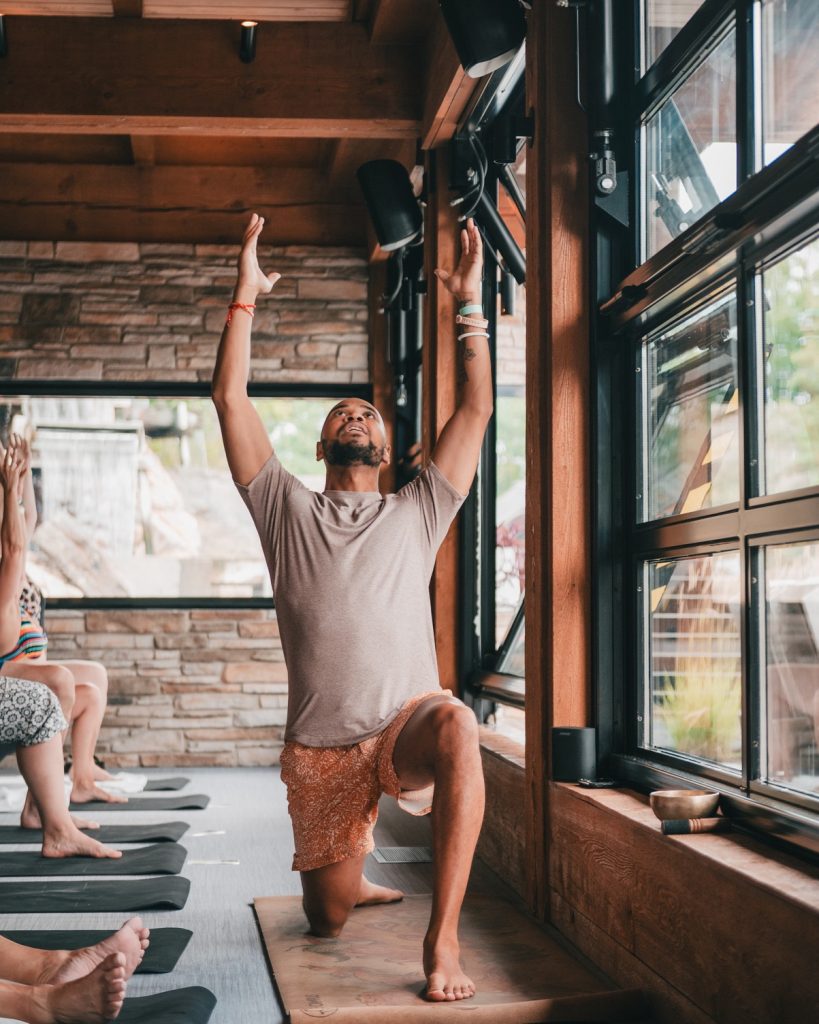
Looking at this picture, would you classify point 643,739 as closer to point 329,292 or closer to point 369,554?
point 369,554

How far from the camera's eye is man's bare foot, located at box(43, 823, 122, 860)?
356cm

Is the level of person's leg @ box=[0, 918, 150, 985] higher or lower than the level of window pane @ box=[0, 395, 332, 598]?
lower

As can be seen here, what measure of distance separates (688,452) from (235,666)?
4142 millimetres

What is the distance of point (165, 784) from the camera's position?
536 cm

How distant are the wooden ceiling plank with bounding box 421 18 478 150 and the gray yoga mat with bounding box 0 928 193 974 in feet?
8.50

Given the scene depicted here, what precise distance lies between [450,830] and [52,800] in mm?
1728

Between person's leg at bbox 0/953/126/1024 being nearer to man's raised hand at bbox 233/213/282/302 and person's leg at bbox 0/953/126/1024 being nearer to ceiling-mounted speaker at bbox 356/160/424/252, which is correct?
man's raised hand at bbox 233/213/282/302

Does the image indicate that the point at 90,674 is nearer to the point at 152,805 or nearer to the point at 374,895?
the point at 152,805

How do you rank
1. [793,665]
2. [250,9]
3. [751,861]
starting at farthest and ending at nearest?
[250,9] < [793,665] < [751,861]

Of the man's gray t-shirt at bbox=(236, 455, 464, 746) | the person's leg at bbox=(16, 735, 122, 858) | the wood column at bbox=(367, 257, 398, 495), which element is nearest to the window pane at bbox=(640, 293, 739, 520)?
the man's gray t-shirt at bbox=(236, 455, 464, 746)

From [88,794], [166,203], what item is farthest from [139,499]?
[88,794]

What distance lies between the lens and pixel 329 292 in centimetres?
644

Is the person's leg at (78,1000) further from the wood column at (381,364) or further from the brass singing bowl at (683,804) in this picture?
the wood column at (381,364)

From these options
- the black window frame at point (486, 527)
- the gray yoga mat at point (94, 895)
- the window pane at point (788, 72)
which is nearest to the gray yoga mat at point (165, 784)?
the black window frame at point (486, 527)
